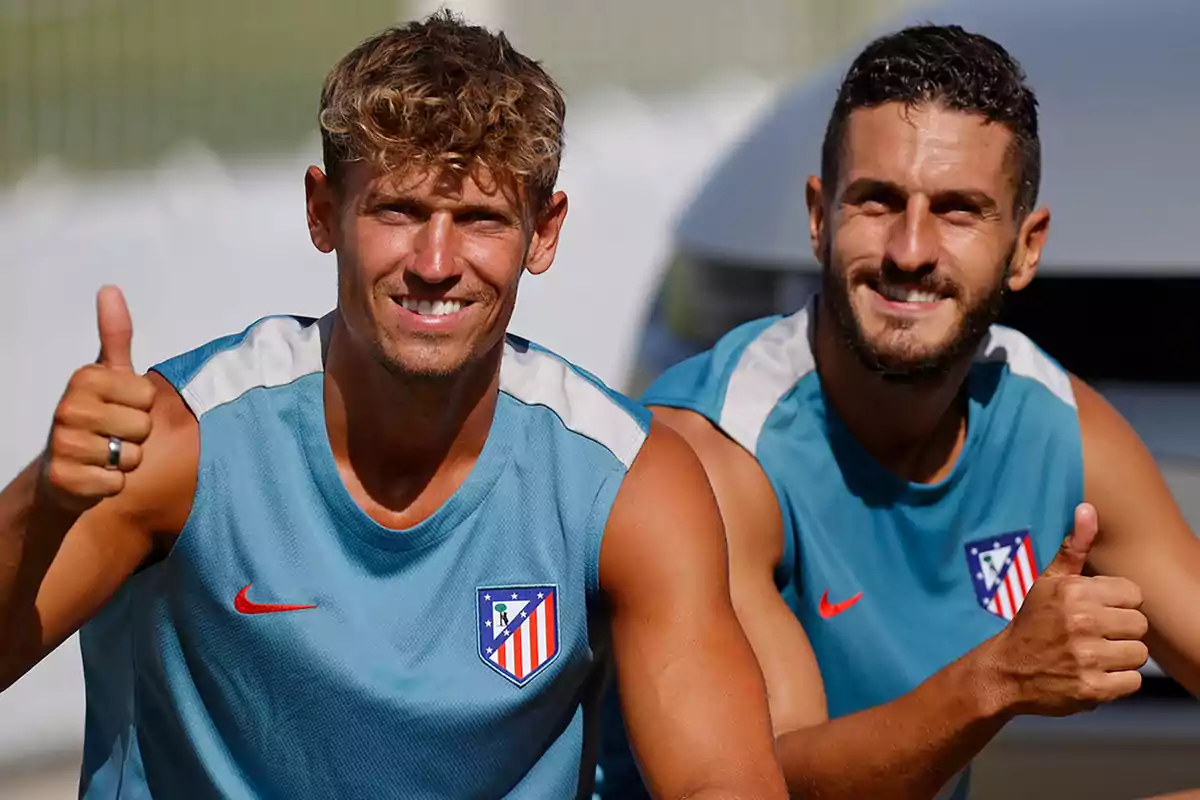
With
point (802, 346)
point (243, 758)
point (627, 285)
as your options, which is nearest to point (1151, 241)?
point (802, 346)

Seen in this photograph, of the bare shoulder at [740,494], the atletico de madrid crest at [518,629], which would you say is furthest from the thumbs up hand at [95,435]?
the bare shoulder at [740,494]

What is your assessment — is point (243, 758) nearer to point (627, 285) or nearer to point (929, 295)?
point (929, 295)

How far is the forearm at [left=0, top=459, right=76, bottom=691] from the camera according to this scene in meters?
2.40

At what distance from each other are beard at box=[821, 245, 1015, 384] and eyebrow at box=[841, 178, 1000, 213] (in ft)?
0.33

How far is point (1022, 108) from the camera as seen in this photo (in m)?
3.24

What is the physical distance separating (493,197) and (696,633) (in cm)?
64

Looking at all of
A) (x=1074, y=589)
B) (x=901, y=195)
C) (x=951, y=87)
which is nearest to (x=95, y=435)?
(x=1074, y=589)

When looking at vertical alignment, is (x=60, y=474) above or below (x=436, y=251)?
below

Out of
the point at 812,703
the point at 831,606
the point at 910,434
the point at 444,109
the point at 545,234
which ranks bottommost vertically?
the point at 812,703

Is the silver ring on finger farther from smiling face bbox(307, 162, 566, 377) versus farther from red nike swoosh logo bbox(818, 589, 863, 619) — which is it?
red nike swoosh logo bbox(818, 589, 863, 619)

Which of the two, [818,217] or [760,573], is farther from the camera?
[818,217]

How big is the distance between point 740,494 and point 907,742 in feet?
1.73

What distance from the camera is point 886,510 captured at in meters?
3.24

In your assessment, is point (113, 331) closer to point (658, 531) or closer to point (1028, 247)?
point (658, 531)
